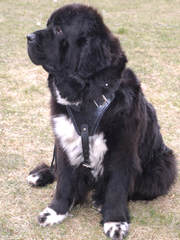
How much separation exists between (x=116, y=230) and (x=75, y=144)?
2.46ft

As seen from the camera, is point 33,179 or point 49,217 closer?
point 49,217

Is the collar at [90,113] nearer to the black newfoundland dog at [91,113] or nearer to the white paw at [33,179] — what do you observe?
the black newfoundland dog at [91,113]

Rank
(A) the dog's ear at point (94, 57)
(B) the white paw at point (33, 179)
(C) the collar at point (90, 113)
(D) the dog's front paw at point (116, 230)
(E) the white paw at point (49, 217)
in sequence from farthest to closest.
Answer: (B) the white paw at point (33, 179) < (E) the white paw at point (49, 217) < (D) the dog's front paw at point (116, 230) < (C) the collar at point (90, 113) < (A) the dog's ear at point (94, 57)

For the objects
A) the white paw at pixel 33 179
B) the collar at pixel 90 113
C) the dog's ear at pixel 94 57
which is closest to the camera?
the dog's ear at pixel 94 57

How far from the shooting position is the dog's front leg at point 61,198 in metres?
3.22

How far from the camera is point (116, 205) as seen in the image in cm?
316

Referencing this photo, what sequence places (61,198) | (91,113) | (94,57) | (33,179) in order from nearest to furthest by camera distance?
1. (94,57)
2. (91,113)
3. (61,198)
4. (33,179)

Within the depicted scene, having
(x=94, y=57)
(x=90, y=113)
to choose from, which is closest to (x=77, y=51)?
(x=94, y=57)

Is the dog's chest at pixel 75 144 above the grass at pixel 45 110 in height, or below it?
above

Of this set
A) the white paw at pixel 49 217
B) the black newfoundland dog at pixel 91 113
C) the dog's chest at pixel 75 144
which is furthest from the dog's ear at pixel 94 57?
the white paw at pixel 49 217

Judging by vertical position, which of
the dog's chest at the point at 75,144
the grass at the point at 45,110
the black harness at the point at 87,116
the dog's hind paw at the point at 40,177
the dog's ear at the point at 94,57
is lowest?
the grass at the point at 45,110

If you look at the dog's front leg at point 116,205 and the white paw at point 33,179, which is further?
the white paw at point 33,179

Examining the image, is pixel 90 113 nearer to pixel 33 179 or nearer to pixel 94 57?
pixel 94 57

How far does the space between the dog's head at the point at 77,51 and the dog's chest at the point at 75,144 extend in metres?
0.21
